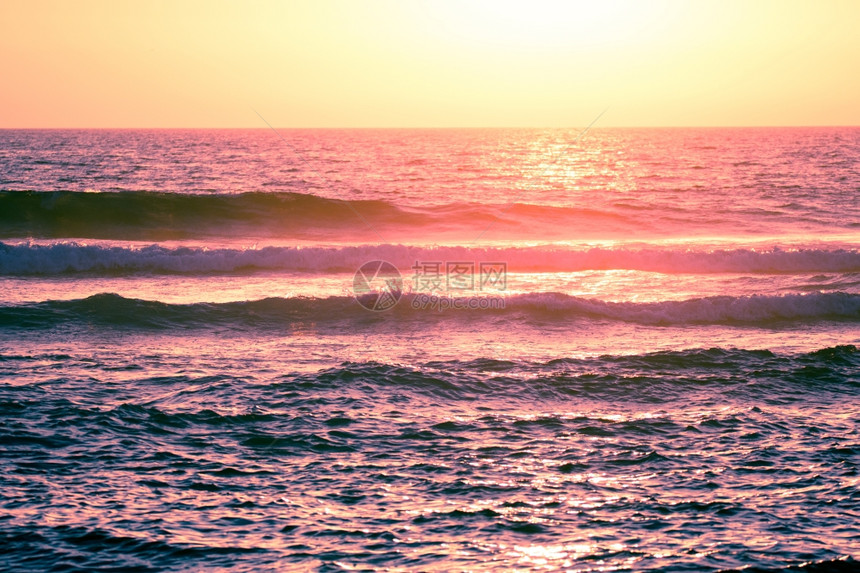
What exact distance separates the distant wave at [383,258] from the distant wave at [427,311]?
5.46 meters

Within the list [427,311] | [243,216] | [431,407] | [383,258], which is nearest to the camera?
[431,407]

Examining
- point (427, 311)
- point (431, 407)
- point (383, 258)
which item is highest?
point (383, 258)

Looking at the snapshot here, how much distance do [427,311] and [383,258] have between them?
732cm

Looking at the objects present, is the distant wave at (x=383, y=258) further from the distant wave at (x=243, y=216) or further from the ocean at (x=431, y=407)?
the distant wave at (x=243, y=216)

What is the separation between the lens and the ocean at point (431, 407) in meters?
5.36

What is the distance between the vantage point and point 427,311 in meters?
14.6

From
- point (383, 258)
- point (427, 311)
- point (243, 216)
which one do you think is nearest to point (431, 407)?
point (427, 311)

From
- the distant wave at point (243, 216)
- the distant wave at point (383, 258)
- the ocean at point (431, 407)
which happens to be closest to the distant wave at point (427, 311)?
the ocean at point (431, 407)

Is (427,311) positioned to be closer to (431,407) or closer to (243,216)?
(431,407)

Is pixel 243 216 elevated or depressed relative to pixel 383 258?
elevated

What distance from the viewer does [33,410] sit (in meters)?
8.00

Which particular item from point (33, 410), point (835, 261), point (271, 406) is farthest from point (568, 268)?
point (33, 410)

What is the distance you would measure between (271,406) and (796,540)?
5458 mm

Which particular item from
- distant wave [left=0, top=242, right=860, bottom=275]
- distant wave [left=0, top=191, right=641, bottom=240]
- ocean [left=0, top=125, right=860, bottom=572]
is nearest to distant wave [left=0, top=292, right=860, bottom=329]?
ocean [left=0, top=125, right=860, bottom=572]
